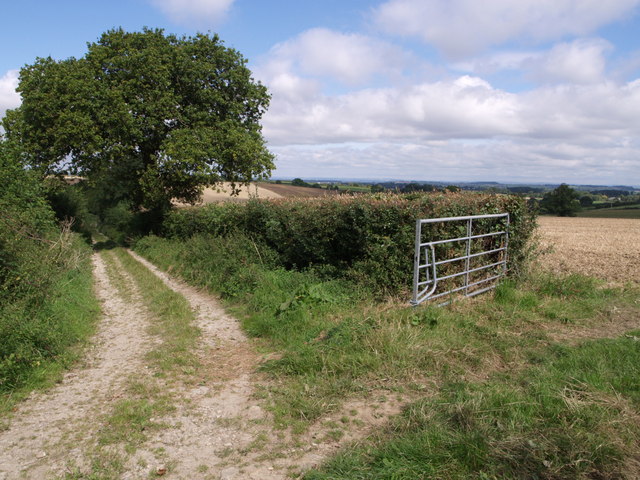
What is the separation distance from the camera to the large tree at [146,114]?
20.1 m

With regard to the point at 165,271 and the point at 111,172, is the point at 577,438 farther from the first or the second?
the point at 111,172

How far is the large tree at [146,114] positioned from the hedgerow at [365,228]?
34.8 feet

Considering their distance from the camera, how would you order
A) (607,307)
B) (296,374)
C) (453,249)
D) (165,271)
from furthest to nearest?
(165,271) < (453,249) < (607,307) < (296,374)

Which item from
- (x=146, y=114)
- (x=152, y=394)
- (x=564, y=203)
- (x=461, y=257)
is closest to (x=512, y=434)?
(x=152, y=394)

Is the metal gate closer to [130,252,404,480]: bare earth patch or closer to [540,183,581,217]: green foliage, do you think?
[130,252,404,480]: bare earth patch

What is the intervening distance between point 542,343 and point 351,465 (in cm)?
387

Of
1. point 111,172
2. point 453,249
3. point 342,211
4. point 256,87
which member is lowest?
point 453,249

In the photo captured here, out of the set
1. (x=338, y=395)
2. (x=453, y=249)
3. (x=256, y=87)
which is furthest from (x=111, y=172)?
(x=338, y=395)

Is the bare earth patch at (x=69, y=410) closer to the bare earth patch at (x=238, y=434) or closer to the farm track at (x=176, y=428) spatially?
the farm track at (x=176, y=428)

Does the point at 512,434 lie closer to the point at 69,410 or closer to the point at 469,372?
the point at 469,372

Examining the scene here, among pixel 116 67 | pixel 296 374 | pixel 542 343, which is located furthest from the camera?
pixel 116 67

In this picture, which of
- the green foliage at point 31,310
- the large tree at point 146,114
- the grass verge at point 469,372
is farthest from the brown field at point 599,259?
the large tree at point 146,114

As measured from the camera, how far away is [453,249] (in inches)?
317

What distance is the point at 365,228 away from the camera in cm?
828
